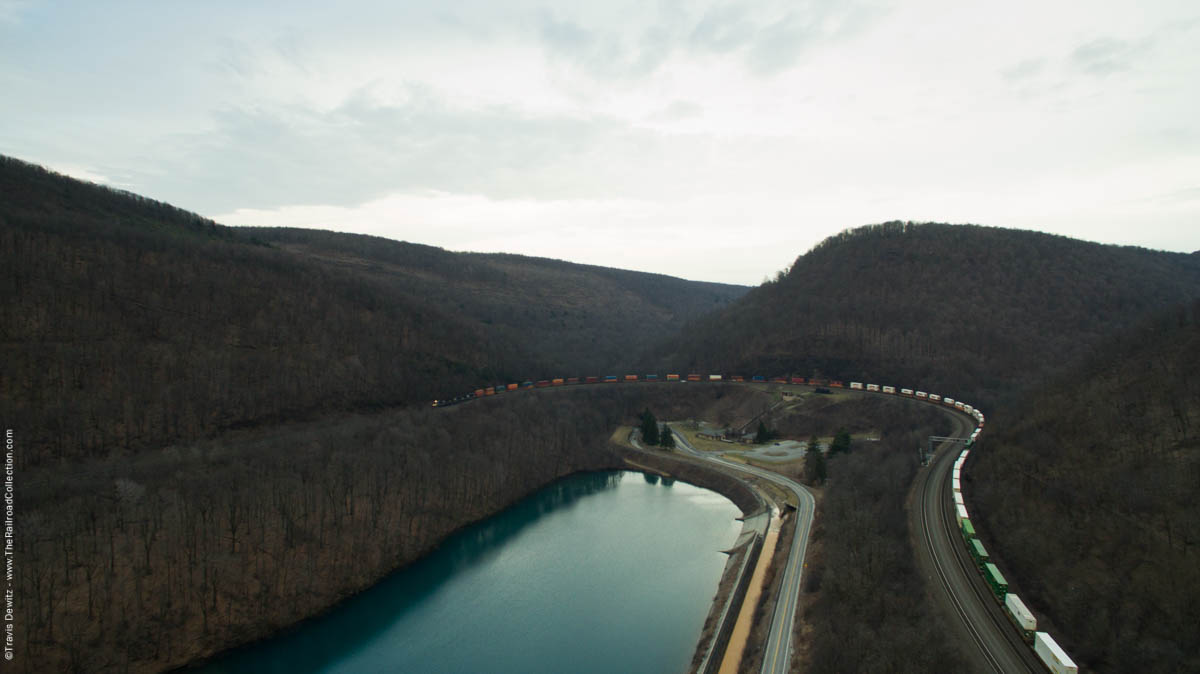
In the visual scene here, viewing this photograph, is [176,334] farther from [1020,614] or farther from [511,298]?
[511,298]

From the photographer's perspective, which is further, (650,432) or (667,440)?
(650,432)

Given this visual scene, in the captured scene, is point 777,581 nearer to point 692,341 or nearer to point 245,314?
point 245,314

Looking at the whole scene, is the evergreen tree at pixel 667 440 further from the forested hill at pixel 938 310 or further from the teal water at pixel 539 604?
the forested hill at pixel 938 310

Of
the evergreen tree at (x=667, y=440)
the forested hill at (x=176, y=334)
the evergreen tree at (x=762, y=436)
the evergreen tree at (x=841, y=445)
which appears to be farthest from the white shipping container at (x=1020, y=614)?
the forested hill at (x=176, y=334)

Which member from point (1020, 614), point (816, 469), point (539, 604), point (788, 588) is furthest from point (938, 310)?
point (539, 604)

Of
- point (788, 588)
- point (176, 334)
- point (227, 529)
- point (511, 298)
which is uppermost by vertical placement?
point (511, 298)

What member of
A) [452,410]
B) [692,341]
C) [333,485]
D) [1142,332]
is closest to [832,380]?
[692,341]

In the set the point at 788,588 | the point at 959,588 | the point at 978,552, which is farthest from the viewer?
the point at 788,588
